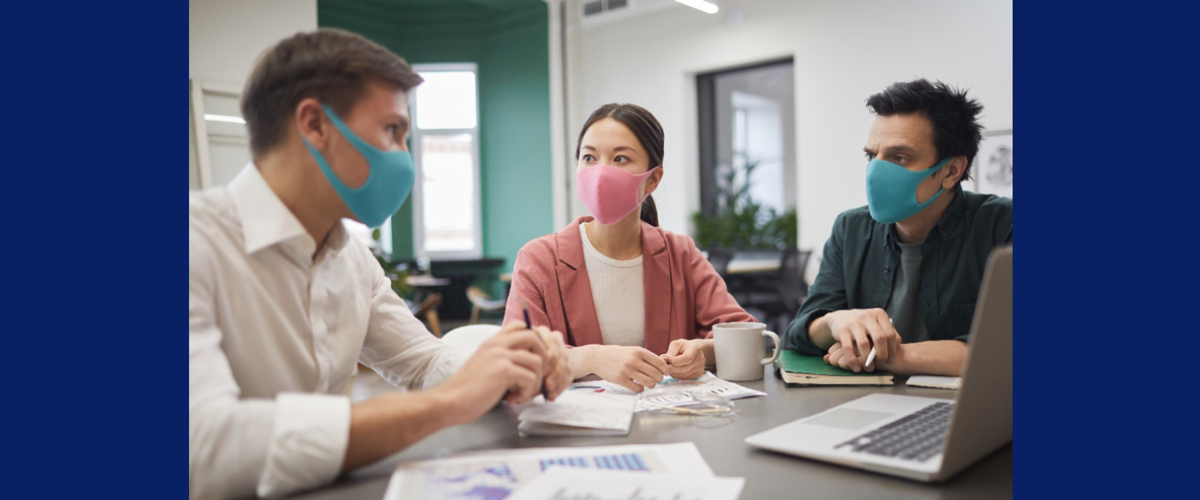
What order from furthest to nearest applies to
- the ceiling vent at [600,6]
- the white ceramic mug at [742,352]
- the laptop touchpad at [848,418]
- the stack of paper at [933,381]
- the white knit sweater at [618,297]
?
the ceiling vent at [600,6]
the white knit sweater at [618,297]
the white ceramic mug at [742,352]
the stack of paper at [933,381]
the laptop touchpad at [848,418]

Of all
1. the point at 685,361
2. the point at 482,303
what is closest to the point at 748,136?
the point at 482,303

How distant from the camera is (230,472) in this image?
0.70 meters

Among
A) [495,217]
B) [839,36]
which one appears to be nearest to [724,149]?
[839,36]

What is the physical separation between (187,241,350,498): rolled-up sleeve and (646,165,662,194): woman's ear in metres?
1.06

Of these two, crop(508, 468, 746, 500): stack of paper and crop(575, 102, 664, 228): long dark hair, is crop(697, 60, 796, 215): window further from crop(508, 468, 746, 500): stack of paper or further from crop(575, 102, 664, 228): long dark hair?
crop(508, 468, 746, 500): stack of paper

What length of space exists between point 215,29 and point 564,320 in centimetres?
89

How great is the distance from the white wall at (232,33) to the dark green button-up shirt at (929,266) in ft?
3.62

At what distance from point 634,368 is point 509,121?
A: 661 cm

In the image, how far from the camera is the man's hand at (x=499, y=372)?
32.4 inches

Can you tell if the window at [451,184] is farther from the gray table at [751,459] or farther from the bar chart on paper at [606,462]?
the bar chart on paper at [606,462]

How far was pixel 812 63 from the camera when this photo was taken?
6109 mm

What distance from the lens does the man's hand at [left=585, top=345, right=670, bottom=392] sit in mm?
1162

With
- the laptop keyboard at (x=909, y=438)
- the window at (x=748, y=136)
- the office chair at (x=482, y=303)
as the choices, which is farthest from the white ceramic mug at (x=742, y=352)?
the window at (x=748, y=136)

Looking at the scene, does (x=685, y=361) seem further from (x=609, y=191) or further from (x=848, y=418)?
(x=609, y=191)
